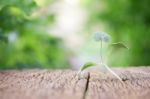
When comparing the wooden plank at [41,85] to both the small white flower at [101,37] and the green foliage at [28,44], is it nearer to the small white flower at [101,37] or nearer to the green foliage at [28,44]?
the small white flower at [101,37]

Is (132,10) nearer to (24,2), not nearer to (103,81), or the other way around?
(24,2)

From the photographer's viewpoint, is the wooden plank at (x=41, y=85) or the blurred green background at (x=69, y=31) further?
the blurred green background at (x=69, y=31)

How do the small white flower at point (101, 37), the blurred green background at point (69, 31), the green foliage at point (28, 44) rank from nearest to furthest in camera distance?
the small white flower at point (101, 37) → the green foliage at point (28, 44) → the blurred green background at point (69, 31)

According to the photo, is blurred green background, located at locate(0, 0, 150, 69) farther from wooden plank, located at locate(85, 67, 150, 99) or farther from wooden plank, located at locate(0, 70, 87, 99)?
wooden plank, located at locate(85, 67, 150, 99)

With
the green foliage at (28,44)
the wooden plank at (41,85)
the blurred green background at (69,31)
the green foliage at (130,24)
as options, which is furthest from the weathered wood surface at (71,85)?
the green foliage at (130,24)

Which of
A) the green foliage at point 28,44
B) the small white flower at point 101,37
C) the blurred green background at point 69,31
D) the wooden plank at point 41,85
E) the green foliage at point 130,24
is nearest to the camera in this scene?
the wooden plank at point 41,85

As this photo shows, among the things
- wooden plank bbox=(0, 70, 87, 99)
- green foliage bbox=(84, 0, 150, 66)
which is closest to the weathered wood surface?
wooden plank bbox=(0, 70, 87, 99)

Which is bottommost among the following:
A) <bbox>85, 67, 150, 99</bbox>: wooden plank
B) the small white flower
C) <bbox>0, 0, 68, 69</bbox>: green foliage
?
<bbox>85, 67, 150, 99</bbox>: wooden plank

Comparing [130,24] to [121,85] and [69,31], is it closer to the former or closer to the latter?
[69,31]
